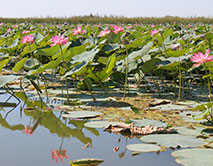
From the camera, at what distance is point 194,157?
1.51 m

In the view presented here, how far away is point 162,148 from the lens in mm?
1667

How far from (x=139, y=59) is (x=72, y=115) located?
103 cm

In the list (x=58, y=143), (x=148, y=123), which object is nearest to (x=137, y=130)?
(x=148, y=123)

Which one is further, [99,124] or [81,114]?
[81,114]

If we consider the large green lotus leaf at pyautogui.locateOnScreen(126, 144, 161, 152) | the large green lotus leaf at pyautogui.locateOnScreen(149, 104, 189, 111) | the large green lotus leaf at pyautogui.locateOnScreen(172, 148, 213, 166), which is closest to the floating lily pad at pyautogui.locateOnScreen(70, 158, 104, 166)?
the large green lotus leaf at pyautogui.locateOnScreen(126, 144, 161, 152)

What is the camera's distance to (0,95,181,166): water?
4.95ft

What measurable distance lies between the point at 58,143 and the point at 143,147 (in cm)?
38

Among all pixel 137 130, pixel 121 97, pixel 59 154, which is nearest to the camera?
pixel 59 154

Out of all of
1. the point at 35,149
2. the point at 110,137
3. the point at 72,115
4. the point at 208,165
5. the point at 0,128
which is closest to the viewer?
the point at 208,165

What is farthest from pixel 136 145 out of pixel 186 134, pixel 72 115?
pixel 72 115

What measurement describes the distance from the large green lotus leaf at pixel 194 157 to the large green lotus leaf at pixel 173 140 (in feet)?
0.30

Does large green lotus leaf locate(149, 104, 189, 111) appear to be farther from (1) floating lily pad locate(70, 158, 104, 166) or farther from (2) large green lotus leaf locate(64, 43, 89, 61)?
(1) floating lily pad locate(70, 158, 104, 166)

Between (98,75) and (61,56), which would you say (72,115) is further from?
(98,75)

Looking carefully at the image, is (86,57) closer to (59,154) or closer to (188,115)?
(188,115)
